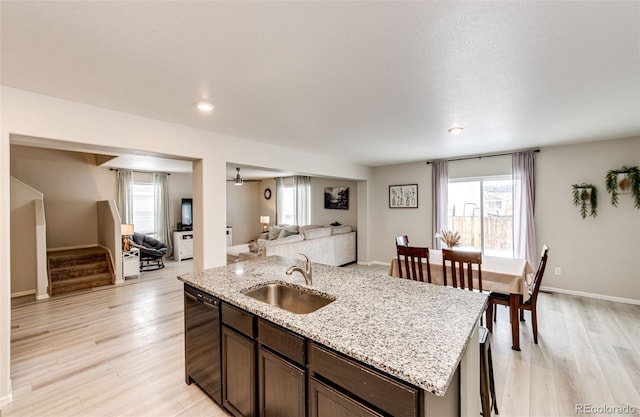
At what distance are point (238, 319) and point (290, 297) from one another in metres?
0.46

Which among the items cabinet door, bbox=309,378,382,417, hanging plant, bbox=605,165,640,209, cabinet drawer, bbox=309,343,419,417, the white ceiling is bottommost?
cabinet door, bbox=309,378,382,417

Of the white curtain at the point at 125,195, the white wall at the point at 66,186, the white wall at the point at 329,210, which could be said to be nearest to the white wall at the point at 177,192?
the white curtain at the point at 125,195

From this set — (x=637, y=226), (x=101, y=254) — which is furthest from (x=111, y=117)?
(x=637, y=226)

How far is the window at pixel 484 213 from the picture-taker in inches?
189

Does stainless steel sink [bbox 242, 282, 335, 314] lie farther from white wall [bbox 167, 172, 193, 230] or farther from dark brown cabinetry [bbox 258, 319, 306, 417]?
white wall [bbox 167, 172, 193, 230]

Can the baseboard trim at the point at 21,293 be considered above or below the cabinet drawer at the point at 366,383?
below

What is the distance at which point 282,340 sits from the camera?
1420 mm

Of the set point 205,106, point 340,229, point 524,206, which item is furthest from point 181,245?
point 524,206

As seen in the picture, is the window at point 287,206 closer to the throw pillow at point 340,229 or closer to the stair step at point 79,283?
the throw pillow at point 340,229

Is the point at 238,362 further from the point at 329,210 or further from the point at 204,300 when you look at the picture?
the point at 329,210

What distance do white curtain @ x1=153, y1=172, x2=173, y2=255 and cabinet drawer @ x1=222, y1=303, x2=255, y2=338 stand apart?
6.66 metres

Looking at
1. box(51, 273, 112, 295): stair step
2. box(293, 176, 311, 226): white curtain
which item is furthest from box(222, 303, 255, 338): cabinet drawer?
box(293, 176, 311, 226): white curtain

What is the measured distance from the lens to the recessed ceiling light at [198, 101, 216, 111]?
2.42m

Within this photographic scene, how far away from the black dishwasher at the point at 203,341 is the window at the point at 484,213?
4.92m
